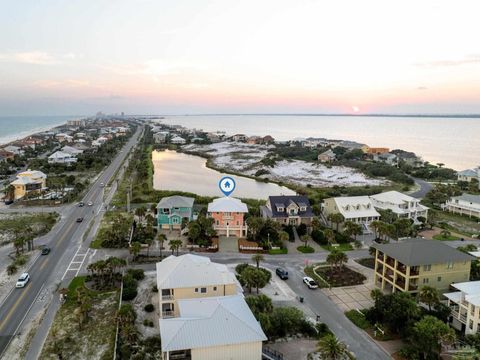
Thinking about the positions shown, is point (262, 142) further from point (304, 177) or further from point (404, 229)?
point (404, 229)

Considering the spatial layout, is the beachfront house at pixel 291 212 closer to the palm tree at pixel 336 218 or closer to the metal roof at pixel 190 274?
the palm tree at pixel 336 218

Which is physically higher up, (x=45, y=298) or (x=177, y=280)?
(x=177, y=280)

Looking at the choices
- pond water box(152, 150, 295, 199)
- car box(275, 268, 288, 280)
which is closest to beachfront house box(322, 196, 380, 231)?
car box(275, 268, 288, 280)

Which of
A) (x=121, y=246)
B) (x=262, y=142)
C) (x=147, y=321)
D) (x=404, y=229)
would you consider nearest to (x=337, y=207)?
(x=404, y=229)

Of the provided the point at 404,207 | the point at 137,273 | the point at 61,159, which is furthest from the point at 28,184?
the point at 404,207

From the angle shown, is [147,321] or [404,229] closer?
[147,321]

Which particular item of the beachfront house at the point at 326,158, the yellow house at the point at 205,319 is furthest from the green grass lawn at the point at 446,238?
the beachfront house at the point at 326,158
